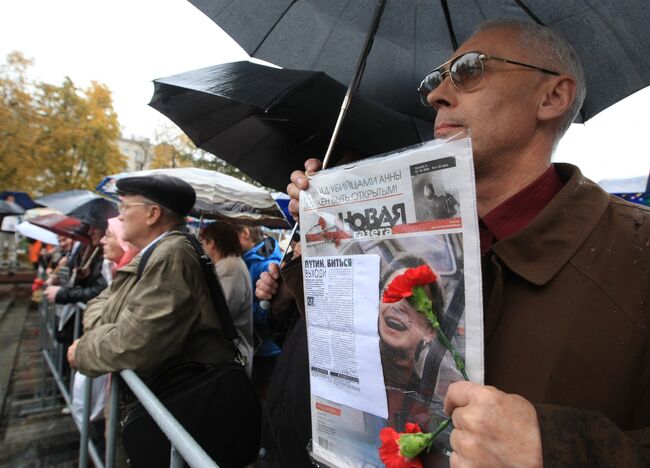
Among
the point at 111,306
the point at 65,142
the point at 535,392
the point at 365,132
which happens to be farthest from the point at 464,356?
the point at 65,142

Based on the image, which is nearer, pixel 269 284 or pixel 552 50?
pixel 552 50

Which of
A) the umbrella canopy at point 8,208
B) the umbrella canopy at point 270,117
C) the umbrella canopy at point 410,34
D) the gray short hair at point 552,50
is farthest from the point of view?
the umbrella canopy at point 8,208

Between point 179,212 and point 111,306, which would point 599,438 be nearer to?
point 111,306

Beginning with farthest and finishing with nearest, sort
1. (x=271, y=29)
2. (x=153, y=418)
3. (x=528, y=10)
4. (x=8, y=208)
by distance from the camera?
(x=8, y=208) < (x=271, y=29) < (x=528, y=10) < (x=153, y=418)

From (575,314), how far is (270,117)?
→ 7.09 ft


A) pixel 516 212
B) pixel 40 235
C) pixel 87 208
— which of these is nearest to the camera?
pixel 516 212

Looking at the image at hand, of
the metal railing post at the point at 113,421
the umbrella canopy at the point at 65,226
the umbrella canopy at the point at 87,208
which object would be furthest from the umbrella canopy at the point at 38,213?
the metal railing post at the point at 113,421

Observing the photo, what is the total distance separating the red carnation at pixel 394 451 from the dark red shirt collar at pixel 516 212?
1.72ft

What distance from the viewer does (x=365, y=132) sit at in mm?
2262

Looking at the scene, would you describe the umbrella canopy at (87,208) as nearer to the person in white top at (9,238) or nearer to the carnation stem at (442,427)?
the carnation stem at (442,427)

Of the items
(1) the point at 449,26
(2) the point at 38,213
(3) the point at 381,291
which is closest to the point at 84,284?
(1) the point at 449,26

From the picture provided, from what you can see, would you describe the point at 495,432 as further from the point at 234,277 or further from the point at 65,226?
the point at 65,226

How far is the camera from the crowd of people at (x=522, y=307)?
0.69 meters

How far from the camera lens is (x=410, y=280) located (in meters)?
0.77
